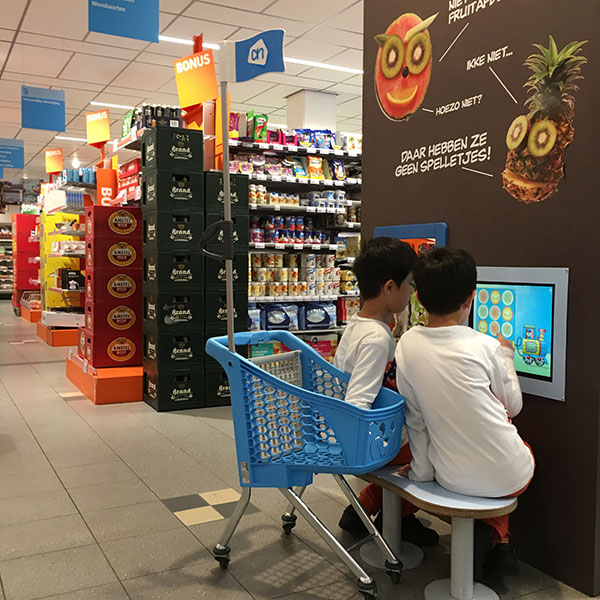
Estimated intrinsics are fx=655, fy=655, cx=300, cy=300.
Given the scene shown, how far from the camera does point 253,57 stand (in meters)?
2.34

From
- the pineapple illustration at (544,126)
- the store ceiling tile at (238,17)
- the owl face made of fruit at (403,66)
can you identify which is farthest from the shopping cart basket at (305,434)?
the store ceiling tile at (238,17)

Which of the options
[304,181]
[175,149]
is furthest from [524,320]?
[304,181]

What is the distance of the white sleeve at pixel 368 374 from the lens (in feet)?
7.10

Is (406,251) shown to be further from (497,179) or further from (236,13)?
(236,13)

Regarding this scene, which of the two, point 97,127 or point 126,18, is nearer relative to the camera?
point 126,18

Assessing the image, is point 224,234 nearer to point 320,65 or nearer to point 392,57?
point 392,57

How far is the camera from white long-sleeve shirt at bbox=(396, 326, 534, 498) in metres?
2.03

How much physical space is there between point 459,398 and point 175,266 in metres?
3.43

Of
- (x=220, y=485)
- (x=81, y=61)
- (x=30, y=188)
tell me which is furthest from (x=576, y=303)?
(x=30, y=188)

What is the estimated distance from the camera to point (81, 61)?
8891 mm

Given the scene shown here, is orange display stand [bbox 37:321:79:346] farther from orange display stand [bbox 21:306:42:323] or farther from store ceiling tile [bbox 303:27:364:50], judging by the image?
store ceiling tile [bbox 303:27:364:50]

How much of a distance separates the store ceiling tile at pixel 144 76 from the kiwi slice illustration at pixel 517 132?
7636 millimetres

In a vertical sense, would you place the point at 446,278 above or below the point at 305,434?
above

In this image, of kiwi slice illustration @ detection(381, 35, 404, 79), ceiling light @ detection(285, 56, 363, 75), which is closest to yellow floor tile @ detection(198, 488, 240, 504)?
kiwi slice illustration @ detection(381, 35, 404, 79)
